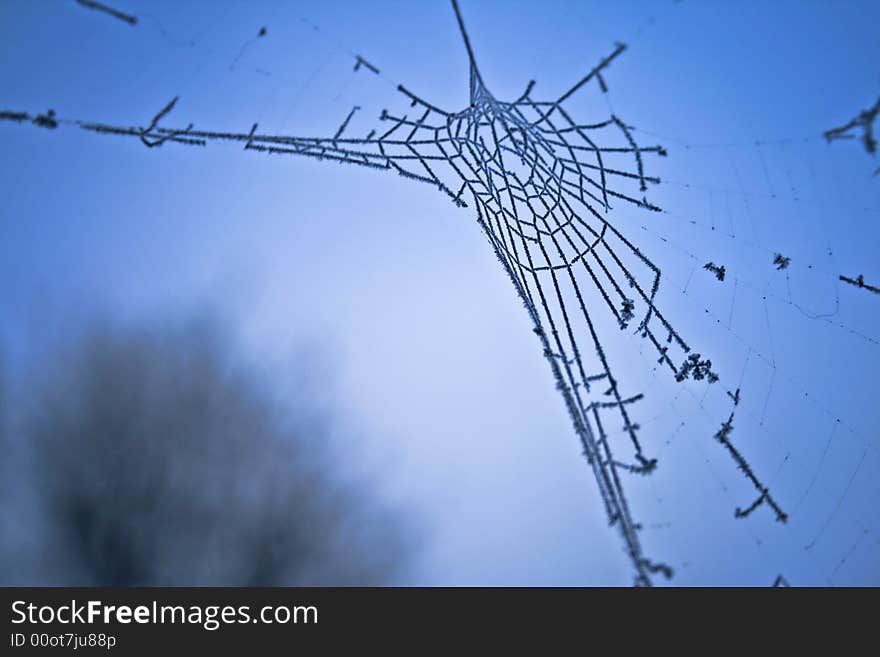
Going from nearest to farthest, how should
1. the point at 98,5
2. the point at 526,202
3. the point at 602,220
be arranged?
the point at 98,5, the point at 602,220, the point at 526,202

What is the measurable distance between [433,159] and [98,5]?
324 centimetres

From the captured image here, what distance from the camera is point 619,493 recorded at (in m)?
3.94

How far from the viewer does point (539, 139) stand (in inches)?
217
